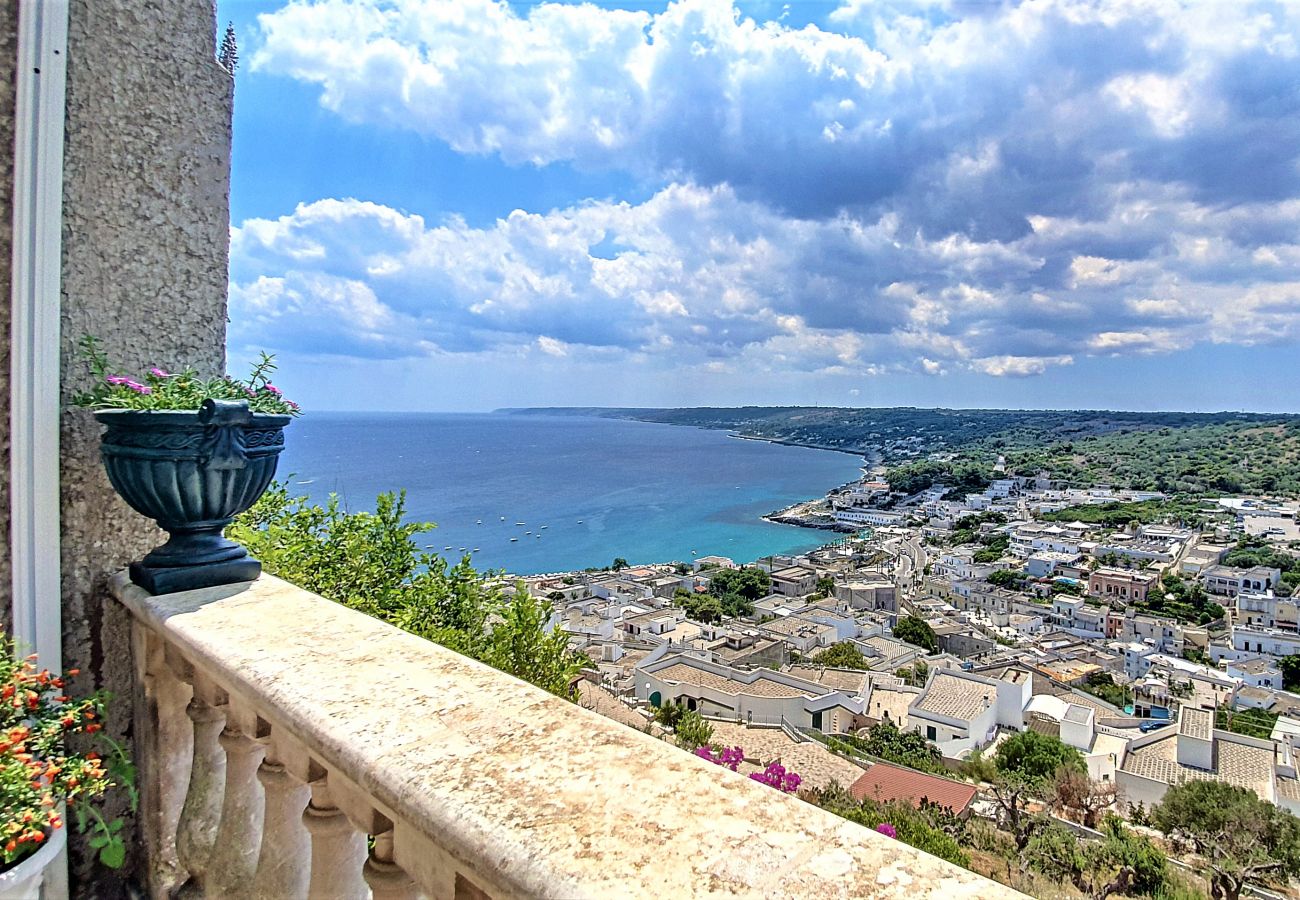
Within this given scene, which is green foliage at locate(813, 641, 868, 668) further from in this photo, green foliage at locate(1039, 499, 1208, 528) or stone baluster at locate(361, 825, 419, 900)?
green foliage at locate(1039, 499, 1208, 528)

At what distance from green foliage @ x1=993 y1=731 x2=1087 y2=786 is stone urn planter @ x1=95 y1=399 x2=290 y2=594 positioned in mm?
21879

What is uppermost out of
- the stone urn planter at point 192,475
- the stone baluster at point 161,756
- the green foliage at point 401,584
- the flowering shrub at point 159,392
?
the flowering shrub at point 159,392

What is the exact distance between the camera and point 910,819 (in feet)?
38.6

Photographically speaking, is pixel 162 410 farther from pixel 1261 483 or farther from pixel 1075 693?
pixel 1261 483

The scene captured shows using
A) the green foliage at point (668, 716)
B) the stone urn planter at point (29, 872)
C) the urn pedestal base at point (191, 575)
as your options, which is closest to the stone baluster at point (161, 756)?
the urn pedestal base at point (191, 575)

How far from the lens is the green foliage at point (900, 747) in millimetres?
20516

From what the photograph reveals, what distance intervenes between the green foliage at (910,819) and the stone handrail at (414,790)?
24.0 feet

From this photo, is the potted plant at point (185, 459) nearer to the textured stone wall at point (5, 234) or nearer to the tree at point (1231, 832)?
the textured stone wall at point (5, 234)

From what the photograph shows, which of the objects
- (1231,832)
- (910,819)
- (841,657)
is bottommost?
(841,657)

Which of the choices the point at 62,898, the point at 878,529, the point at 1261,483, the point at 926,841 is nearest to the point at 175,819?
the point at 62,898

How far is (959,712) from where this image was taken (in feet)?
76.1

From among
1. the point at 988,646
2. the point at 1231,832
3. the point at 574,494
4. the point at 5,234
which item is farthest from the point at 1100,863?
the point at 574,494

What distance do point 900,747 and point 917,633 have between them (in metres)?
16.7

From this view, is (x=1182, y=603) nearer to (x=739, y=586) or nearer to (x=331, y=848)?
(x=739, y=586)
